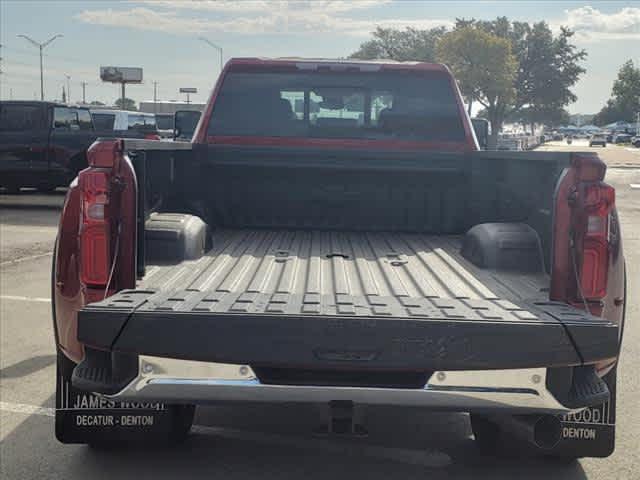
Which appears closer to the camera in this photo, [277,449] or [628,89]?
[277,449]

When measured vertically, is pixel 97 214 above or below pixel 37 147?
above

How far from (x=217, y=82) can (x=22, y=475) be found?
302 cm

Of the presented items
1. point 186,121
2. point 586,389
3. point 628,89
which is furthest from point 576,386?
point 628,89

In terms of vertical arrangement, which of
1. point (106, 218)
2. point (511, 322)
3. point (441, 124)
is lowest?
point (511, 322)

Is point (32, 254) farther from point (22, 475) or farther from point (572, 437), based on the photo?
point (572, 437)

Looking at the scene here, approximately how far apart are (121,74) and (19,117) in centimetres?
5263

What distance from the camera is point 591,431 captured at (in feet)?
13.0

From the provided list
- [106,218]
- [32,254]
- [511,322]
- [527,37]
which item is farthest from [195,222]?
[527,37]

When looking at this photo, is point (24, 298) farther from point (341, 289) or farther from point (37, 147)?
point (37, 147)

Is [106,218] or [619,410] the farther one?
[619,410]

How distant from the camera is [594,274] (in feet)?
11.3

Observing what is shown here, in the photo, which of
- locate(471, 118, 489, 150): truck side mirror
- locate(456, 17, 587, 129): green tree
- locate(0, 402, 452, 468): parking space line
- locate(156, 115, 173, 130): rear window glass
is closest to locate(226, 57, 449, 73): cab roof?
locate(471, 118, 489, 150): truck side mirror

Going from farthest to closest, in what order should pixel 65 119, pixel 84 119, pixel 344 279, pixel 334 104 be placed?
pixel 84 119
pixel 65 119
pixel 334 104
pixel 344 279

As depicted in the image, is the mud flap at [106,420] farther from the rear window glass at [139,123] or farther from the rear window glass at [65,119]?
the rear window glass at [139,123]
